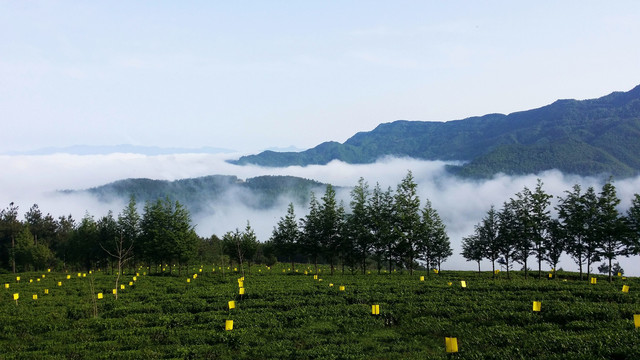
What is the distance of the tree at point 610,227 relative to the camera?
45562 millimetres

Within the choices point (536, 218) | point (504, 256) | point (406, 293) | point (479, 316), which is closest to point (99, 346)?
point (479, 316)

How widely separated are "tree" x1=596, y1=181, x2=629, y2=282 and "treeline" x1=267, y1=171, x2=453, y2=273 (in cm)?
2095

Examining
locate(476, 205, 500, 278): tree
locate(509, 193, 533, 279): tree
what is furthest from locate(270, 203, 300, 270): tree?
locate(509, 193, 533, 279): tree

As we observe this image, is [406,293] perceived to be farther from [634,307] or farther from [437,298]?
[634,307]

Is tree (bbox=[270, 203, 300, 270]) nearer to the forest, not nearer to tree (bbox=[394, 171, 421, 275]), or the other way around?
the forest

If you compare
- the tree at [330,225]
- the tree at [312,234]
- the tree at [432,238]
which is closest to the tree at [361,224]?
the tree at [330,225]

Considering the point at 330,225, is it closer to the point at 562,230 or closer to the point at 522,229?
the point at 522,229

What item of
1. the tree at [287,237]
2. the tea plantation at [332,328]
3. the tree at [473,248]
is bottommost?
the tree at [473,248]

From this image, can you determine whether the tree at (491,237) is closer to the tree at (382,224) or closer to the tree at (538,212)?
the tree at (538,212)

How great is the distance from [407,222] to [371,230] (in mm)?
6079

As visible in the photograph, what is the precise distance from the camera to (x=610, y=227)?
45.8m

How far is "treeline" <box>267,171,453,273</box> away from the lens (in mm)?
50094

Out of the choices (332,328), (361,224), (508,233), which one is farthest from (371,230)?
(332,328)

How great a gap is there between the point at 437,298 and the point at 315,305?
7.81 meters
